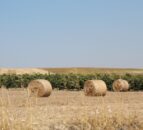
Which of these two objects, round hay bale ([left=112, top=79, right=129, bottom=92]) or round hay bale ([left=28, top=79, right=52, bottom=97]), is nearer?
round hay bale ([left=28, top=79, right=52, bottom=97])

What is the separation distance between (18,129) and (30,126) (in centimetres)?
29

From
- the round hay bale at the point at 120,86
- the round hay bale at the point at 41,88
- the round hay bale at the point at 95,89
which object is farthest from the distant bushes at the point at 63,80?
the round hay bale at the point at 41,88

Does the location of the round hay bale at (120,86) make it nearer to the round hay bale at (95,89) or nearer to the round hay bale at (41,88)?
the round hay bale at (95,89)

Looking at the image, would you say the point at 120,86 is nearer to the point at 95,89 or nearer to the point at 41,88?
the point at 95,89

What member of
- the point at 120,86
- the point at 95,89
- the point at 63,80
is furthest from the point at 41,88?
the point at 63,80

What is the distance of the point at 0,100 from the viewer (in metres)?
9.59

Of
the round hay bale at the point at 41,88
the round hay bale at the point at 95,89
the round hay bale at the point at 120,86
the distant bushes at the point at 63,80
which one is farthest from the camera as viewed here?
the distant bushes at the point at 63,80

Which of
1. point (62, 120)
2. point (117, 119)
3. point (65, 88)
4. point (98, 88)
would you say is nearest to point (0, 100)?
point (62, 120)

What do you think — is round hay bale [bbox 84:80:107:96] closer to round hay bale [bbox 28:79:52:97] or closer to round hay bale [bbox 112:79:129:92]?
round hay bale [bbox 28:79:52:97]

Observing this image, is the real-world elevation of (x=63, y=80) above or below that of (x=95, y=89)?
above

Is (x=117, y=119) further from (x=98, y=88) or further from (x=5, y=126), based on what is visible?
(x=98, y=88)

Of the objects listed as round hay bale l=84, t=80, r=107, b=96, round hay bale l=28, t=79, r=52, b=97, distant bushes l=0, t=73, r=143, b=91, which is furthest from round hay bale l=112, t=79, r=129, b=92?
round hay bale l=28, t=79, r=52, b=97

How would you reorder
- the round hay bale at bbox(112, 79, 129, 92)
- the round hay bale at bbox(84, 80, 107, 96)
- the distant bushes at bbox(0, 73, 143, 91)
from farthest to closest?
1. the distant bushes at bbox(0, 73, 143, 91)
2. the round hay bale at bbox(112, 79, 129, 92)
3. the round hay bale at bbox(84, 80, 107, 96)

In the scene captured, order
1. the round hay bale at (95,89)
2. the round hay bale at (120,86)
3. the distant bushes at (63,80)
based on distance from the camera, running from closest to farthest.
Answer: the round hay bale at (95,89), the round hay bale at (120,86), the distant bushes at (63,80)
